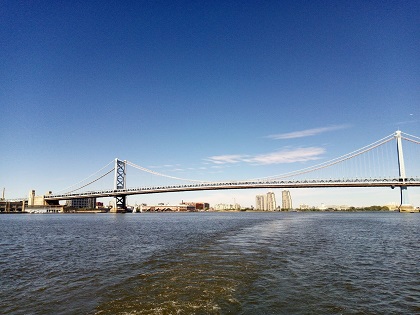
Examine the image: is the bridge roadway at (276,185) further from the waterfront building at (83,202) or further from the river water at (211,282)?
the waterfront building at (83,202)

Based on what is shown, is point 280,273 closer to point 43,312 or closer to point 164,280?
point 164,280

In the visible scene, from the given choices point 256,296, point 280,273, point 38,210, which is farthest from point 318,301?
point 38,210

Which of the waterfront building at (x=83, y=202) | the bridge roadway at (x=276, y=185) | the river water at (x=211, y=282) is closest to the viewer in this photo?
the river water at (x=211, y=282)

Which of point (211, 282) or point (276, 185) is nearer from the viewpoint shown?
point (211, 282)

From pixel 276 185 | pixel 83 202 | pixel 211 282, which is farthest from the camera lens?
pixel 83 202

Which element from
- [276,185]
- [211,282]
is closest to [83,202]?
[276,185]

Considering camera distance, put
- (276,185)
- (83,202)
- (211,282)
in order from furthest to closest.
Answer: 1. (83,202)
2. (276,185)
3. (211,282)

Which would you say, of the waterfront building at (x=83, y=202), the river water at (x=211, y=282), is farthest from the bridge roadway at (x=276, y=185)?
the waterfront building at (x=83, y=202)

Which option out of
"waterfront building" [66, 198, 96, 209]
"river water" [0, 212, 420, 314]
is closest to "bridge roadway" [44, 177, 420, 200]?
"river water" [0, 212, 420, 314]

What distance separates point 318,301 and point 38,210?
435ft

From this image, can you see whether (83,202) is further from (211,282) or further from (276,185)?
(211,282)

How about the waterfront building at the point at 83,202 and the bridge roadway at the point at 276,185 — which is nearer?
the bridge roadway at the point at 276,185

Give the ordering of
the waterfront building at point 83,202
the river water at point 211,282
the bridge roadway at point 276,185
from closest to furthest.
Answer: the river water at point 211,282 → the bridge roadway at point 276,185 → the waterfront building at point 83,202

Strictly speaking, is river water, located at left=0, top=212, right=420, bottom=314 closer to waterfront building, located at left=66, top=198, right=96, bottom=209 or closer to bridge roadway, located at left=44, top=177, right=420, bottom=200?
bridge roadway, located at left=44, top=177, right=420, bottom=200
